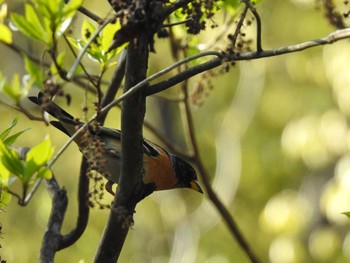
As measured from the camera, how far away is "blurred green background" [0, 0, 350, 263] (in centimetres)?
978

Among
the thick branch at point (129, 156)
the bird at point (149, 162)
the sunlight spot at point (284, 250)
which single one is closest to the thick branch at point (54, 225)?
the bird at point (149, 162)

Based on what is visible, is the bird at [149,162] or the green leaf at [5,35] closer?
the green leaf at [5,35]

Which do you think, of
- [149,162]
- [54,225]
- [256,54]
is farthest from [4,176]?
[149,162]

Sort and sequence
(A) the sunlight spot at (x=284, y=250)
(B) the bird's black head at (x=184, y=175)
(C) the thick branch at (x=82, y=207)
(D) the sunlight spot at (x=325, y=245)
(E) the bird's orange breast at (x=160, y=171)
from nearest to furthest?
(C) the thick branch at (x=82, y=207) → (E) the bird's orange breast at (x=160, y=171) → (B) the bird's black head at (x=184, y=175) → (A) the sunlight spot at (x=284, y=250) → (D) the sunlight spot at (x=325, y=245)

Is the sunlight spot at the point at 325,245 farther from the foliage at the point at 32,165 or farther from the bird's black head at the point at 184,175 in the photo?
the foliage at the point at 32,165

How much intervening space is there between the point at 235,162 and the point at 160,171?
611 cm

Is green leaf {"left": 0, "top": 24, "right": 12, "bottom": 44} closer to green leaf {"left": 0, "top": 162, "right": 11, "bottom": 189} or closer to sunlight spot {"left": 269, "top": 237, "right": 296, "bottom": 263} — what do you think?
green leaf {"left": 0, "top": 162, "right": 11, "bottom": 189}

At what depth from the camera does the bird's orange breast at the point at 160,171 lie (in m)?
3.82

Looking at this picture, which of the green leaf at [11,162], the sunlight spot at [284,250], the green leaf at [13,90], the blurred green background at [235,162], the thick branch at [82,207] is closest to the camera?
the green leaf at [11,162]

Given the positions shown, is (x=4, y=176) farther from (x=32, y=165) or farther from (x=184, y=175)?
(x=184, y=175)

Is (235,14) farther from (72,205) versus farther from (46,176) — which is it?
(72,205)

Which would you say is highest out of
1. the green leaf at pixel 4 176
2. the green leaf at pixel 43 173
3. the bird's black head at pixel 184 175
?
the bird's black head at pixel 184 175

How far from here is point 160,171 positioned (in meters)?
3.95

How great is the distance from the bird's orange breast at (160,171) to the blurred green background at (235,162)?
4739 millimetres
